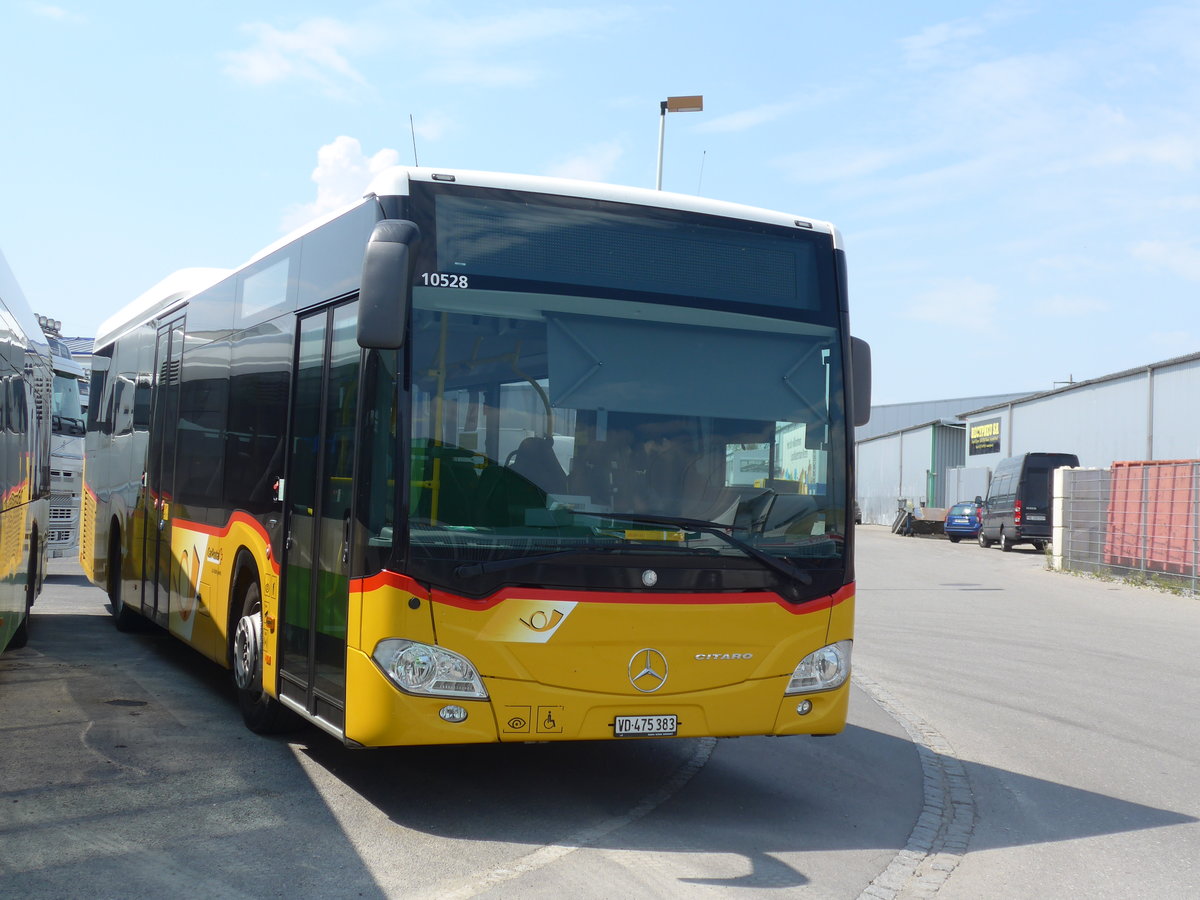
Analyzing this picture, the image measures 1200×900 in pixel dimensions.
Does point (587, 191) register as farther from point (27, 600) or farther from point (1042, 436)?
point (1042, 436)

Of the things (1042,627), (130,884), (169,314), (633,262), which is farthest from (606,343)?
(1042,627)

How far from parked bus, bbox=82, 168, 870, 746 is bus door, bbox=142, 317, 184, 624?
3.72m

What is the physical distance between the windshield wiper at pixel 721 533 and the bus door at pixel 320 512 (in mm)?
1380

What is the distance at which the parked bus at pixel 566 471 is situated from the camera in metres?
6.01

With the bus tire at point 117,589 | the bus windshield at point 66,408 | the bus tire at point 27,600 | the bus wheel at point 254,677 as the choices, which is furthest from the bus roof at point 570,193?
the bus windshield at point 66,408

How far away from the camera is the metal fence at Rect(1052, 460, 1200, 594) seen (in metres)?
22.1

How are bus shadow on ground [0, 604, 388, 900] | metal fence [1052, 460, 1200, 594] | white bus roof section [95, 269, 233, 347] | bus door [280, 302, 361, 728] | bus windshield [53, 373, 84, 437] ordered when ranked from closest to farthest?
bus shadow on ground [0, 604, 388, 900], bus door [280, 302, 361, 728], white bus roof section [95, 269, 233, 347], bus windshield [53, 373, 84, 437], metal fence [1052, 460, 1200, 594]

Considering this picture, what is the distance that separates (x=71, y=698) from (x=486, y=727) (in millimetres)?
4482

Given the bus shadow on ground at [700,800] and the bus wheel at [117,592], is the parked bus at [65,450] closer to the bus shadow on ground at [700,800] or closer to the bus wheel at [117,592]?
the bus wheel at [117,592]

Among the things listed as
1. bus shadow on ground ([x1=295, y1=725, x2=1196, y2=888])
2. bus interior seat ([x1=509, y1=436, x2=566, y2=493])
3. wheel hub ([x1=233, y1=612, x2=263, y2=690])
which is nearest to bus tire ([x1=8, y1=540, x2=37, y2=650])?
wheel hub ([x1=233, y1=612, x2=263, y2=690])

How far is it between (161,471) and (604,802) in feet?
19.8

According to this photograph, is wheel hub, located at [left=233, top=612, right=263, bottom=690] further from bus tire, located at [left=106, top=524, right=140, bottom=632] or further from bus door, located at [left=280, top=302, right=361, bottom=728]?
bus tire, located at [left=106, top=524, right=140, bottom=632]

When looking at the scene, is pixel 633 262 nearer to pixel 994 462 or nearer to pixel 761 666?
pixel 761 666

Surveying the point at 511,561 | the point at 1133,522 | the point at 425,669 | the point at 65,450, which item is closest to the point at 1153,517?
the point at 1133,522
